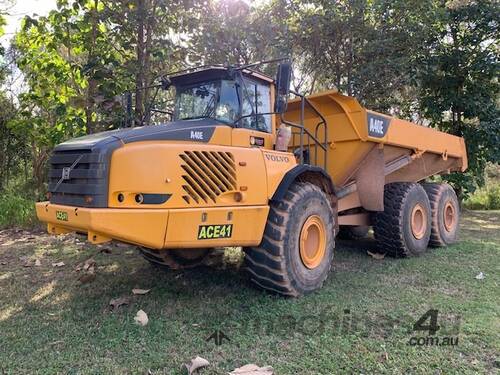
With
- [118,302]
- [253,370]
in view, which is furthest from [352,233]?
[253,370]

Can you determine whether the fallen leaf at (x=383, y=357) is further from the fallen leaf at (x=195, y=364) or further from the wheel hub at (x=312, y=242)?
the wheel hub at (x=312, y=242)

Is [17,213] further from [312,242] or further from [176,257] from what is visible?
[312,242]

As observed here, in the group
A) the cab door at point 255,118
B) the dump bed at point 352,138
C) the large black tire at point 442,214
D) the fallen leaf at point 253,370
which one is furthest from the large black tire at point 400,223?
the fallen leaf at point 253,370

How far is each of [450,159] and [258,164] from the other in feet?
18.3

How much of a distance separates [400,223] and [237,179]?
10.9 feet

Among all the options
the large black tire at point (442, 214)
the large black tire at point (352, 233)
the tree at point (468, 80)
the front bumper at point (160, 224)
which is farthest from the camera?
the tree at point (468, 80)

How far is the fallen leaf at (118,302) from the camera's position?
439 cm

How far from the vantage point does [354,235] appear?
327 inches

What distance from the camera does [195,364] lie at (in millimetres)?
3133

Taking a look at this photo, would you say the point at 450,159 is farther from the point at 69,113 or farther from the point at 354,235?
the point at 69,113

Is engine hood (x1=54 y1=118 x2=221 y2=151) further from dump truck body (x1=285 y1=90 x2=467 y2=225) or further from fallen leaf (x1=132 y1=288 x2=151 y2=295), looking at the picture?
dump truck body (x1=285 y1=90 x2=467 y2=225)

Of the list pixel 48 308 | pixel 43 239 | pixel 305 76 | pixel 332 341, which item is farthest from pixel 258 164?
pixel 305 76

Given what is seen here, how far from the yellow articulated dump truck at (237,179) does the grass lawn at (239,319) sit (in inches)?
16.6

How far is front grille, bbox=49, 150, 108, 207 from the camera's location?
367cm
